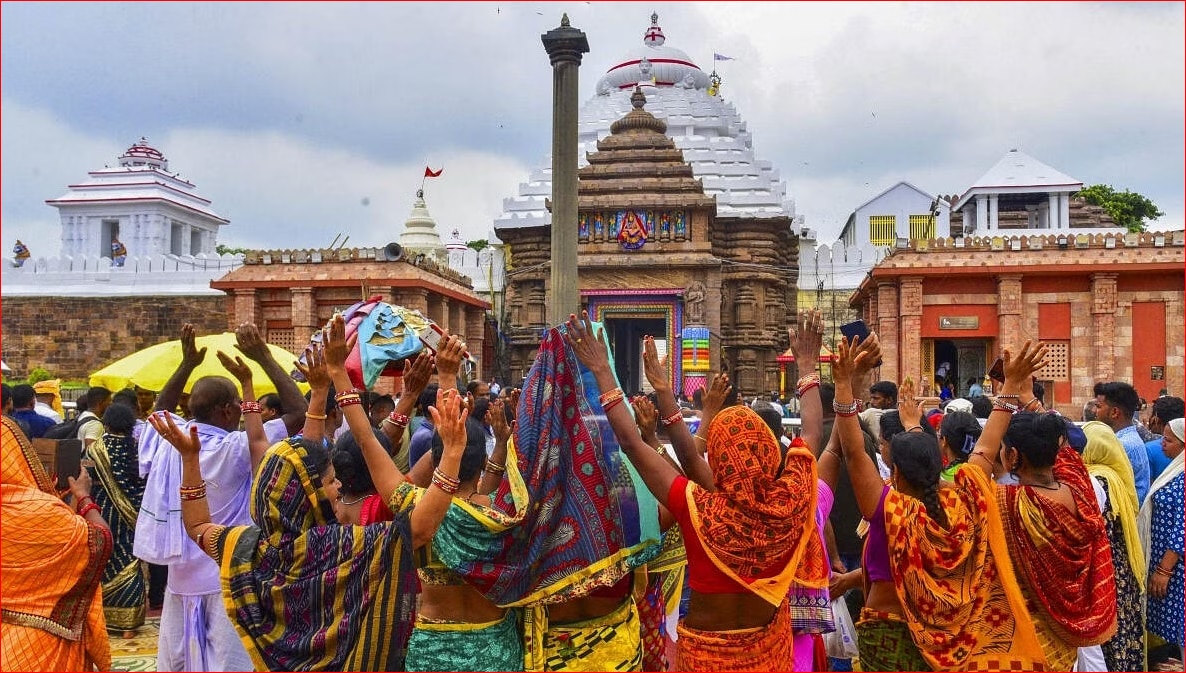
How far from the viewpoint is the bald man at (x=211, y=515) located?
13.8 feet

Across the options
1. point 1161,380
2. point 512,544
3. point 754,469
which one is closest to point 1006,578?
point 754,469

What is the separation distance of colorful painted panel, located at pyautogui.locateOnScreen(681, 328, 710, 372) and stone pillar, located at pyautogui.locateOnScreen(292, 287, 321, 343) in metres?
8.78

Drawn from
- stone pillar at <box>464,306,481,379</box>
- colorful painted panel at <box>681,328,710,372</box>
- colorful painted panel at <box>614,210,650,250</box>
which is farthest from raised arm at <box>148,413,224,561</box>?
colorful painted panel at <box>614,210,650,250</box>

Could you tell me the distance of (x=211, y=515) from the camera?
13.7 ft

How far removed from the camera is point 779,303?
2342cm

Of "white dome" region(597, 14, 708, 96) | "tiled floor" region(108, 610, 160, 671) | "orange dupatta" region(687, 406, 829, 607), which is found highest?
"white dome" region(597, 14, 708, 96)

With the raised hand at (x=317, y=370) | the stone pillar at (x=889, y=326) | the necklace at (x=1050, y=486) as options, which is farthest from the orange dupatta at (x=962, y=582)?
the stone pillar at (x=889, y=326)

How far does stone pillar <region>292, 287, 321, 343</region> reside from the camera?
1925cm

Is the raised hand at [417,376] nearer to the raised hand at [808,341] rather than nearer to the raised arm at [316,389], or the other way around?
the raised arm at [316,389]

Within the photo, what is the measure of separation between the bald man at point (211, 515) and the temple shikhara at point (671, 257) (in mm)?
16966

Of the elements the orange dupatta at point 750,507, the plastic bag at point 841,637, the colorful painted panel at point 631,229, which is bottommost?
the plastic bag at point 841,637

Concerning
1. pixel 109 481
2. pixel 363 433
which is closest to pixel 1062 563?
pixel 363 433

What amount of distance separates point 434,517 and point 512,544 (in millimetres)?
313

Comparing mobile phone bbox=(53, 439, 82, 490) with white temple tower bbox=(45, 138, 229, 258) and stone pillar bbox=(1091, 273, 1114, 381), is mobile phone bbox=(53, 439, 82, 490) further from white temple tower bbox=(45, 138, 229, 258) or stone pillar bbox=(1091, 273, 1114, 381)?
white temple tower bbox=(45, 138, 229, 258)
